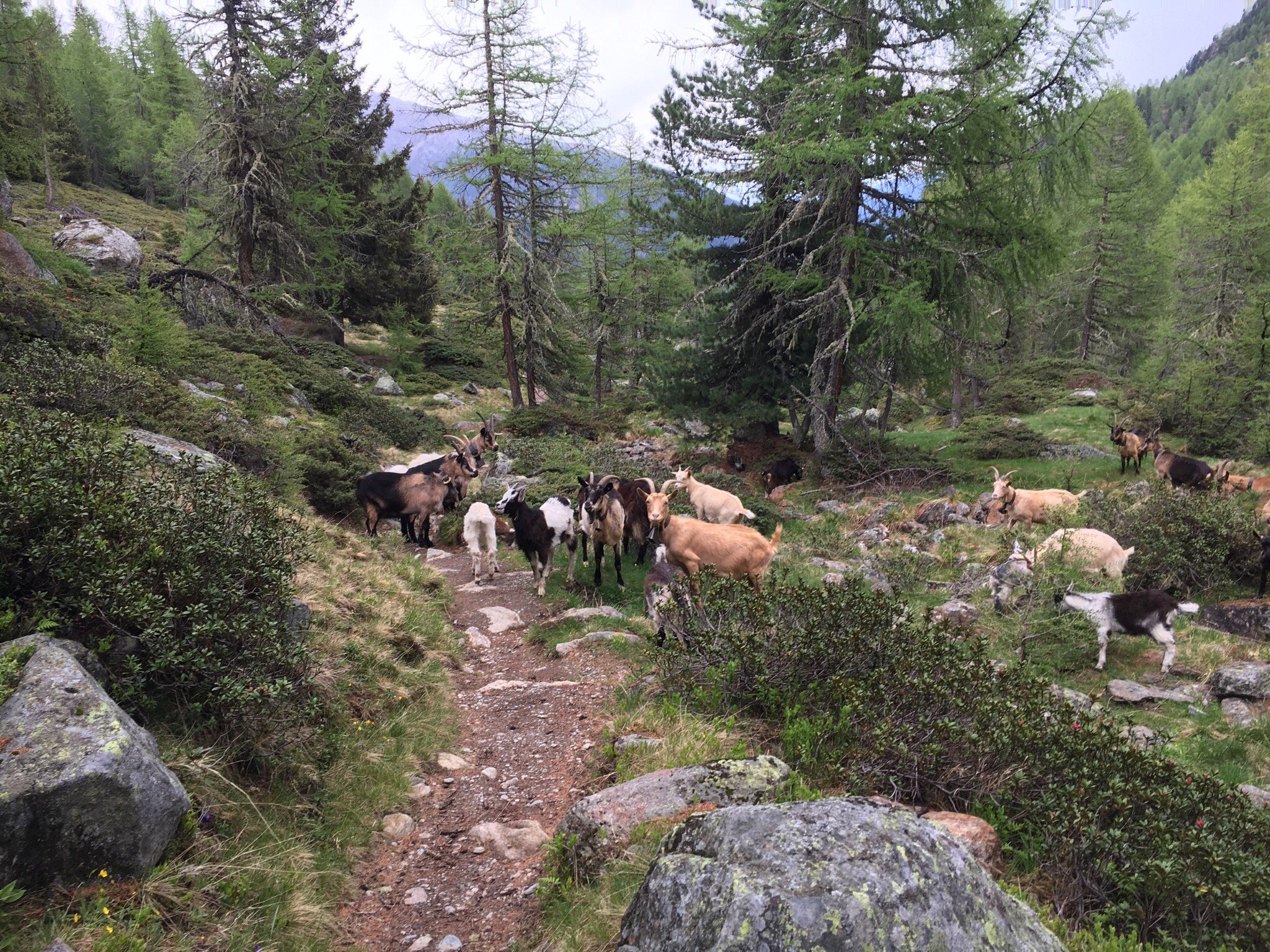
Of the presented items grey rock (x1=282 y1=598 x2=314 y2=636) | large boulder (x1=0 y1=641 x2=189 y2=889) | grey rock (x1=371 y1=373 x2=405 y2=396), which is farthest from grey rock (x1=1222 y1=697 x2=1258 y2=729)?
grey rock (x1=371 y1=373 x2=405 y2=396)

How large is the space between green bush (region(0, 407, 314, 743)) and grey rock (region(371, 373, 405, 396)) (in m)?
22.7

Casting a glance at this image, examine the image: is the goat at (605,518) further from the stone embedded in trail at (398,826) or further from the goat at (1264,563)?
the goat at (1264,563)

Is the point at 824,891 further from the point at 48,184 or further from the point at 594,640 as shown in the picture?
the point at 48,184

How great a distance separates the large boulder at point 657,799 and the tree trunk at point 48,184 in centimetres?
5026

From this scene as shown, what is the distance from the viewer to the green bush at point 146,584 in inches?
156

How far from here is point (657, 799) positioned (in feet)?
13.7

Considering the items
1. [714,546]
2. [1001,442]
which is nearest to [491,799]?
[714,546]

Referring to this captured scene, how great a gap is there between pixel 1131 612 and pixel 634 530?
7.01 m

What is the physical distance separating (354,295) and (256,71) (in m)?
12.5

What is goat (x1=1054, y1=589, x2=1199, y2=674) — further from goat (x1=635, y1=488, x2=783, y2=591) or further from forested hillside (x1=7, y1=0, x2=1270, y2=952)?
goat (x1=635, y1=488, x2=783, y2=591)

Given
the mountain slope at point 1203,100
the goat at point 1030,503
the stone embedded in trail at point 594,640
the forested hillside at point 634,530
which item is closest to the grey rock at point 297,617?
the forested hillside at point 634,530

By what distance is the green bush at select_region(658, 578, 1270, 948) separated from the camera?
3.81 metres

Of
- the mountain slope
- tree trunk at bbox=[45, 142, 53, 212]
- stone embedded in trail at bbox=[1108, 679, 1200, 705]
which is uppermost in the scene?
the mountain slope

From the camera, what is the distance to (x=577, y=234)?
25141 millimetres
